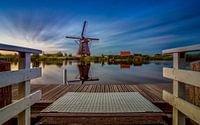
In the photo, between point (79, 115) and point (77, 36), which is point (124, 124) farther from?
point (77, 36)

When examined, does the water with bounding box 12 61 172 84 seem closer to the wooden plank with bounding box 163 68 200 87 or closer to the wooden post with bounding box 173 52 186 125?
the wooden plank with bounding box 163 68 200 87

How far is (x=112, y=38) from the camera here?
38.5m

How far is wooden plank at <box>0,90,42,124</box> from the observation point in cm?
158

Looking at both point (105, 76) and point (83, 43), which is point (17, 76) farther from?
point (83, 43)

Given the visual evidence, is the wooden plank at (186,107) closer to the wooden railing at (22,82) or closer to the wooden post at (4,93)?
the wooden railing at (22,82)

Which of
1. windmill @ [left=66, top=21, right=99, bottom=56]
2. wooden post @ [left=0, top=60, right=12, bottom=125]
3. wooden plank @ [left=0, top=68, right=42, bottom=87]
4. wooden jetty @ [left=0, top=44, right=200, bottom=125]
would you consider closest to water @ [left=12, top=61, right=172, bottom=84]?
wooden jetty @ [left=0, top=44, right=200, bottom=125]

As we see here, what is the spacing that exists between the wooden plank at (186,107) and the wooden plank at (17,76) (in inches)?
62.7

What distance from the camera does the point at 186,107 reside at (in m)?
1.87

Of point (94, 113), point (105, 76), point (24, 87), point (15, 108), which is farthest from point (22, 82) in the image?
point (105, 76)

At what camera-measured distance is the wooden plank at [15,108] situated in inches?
62.4

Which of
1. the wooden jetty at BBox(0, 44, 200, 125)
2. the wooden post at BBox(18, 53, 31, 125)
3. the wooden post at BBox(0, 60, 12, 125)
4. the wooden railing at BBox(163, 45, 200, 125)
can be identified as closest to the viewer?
the wooden jetty at BBox(0, 44, 200, 125)

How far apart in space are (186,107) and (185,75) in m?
0.30

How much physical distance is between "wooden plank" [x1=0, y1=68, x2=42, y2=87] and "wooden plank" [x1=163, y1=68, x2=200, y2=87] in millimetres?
1573

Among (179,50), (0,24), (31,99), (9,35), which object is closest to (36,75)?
(31,99)
